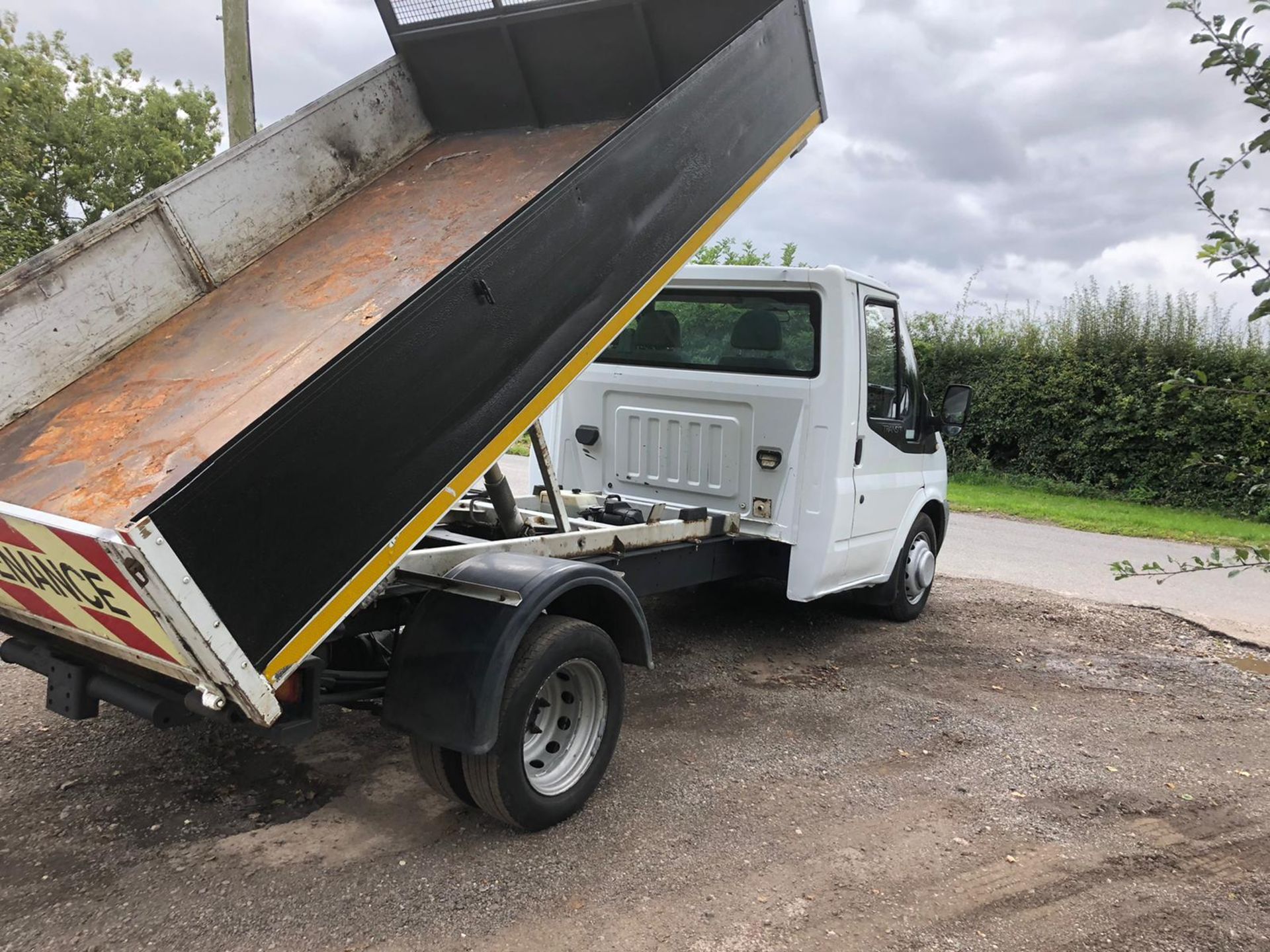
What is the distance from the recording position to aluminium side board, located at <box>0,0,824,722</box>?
7.39 ft

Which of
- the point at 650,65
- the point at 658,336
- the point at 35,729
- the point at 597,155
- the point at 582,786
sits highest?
the point at 650,65

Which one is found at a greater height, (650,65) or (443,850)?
(650,65)

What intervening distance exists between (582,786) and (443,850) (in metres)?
0.58

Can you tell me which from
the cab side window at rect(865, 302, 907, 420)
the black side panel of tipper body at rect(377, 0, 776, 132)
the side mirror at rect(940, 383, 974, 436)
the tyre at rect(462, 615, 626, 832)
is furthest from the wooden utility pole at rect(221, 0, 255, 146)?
the tyre at rect(462, 615, 626, 832)

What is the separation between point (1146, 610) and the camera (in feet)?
24.2

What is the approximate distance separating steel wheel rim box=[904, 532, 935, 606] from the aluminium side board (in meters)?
3.25

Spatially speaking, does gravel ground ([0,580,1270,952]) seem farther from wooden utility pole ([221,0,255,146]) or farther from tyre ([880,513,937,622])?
wooden utility pole ([221,0,255,146])

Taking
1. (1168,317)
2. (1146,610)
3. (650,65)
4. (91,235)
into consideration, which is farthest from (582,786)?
(1168,317)

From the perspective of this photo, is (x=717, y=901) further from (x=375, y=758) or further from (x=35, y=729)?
(x=35, y=729)

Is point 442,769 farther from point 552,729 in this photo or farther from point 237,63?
point 237,63

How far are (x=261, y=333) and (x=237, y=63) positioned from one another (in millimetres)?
6295

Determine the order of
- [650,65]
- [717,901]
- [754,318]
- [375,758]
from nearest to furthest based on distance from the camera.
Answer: [717,901], [375,758], [650,65], [754,318]

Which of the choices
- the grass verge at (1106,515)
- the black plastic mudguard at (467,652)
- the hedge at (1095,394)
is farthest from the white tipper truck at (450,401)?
the hedge at (1095,394)

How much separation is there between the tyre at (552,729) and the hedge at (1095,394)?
12771 mm
